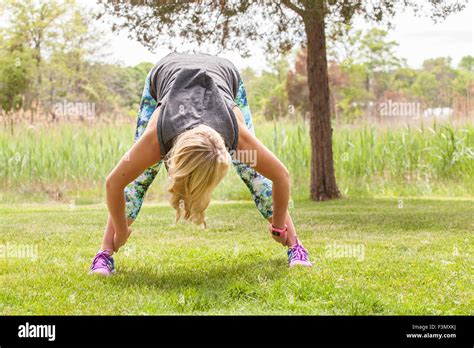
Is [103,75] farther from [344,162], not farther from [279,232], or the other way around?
[279,232]

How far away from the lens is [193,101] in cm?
359

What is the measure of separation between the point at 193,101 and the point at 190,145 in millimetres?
358

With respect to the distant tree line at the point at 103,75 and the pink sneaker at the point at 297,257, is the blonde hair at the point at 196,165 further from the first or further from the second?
the distant tree line at the point at 103,75

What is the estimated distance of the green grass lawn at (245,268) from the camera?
11.8ft

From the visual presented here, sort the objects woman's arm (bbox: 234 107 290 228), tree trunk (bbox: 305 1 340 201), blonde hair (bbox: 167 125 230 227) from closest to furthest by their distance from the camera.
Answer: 1. blonde hair (bbox: 167 125 230 227)
2. woman's arm (bbox: 234 107 290 228)
3. tree trunk (bbox: 305 1 340 201)

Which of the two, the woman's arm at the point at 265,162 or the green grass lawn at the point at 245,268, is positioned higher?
the woman's arm at the point at 265,162

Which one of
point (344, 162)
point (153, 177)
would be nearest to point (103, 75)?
point (344, 162)

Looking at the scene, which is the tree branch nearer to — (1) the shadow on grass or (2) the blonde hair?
(1) the shadow on grass

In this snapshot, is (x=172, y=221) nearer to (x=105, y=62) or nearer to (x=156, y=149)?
(x=156, y=149)

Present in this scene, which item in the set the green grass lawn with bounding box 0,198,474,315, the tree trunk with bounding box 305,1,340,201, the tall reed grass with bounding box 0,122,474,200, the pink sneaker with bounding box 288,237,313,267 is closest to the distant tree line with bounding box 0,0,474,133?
the tall reed grass with bounding box 0,122,474,200

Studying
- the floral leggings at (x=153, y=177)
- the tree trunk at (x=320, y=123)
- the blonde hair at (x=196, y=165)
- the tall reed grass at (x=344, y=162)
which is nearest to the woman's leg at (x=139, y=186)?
the floral leggings at (x=153, y=177)

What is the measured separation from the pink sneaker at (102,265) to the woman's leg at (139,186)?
0.04 metres

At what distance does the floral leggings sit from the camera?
4.19 m

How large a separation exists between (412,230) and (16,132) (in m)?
6.95
